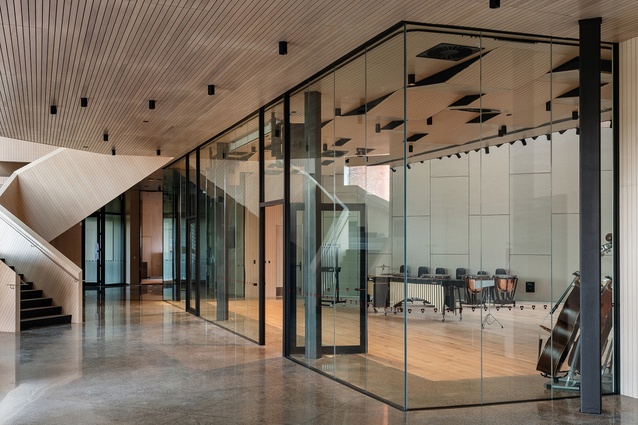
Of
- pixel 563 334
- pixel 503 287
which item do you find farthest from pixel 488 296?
pixel 563 334

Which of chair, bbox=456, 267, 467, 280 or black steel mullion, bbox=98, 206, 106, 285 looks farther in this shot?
black steel mullion, bbox=98, 206, 106, 285

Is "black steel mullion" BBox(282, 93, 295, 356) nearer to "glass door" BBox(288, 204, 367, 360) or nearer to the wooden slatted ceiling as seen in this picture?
"glass door" BBox(288, 204, 367, 360)

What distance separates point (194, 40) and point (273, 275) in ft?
18.1

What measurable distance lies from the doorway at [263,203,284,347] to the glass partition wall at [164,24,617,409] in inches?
110

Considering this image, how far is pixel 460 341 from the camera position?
738 cm

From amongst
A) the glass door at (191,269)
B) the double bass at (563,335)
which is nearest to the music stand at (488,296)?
the double bass at (563,335)

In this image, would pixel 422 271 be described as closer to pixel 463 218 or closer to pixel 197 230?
pixel 463 218

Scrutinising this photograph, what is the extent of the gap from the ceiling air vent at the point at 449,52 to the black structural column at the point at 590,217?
111 cm

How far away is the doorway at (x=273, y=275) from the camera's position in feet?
37.5

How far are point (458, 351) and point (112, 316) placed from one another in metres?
11.1

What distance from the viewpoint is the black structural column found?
7.04 meters

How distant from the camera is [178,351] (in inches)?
437

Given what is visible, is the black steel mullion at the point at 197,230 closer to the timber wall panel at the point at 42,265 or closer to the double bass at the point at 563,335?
the timber wall panel at the point at 42,265

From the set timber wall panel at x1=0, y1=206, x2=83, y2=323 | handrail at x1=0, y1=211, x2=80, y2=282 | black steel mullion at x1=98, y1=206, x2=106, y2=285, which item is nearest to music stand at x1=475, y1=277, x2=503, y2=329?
timber wall panel at x1=0, y1=206, x2=83, y2=323
